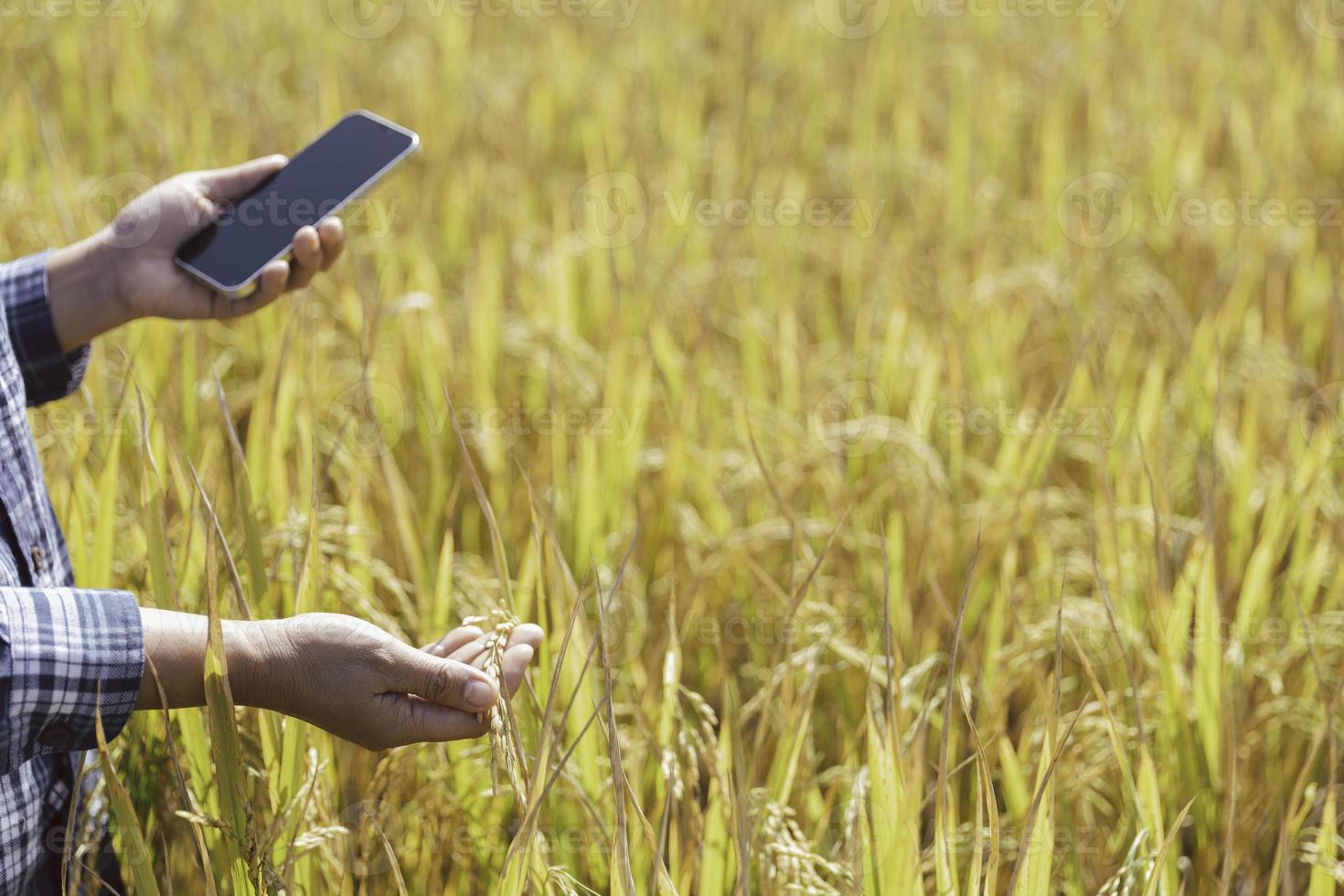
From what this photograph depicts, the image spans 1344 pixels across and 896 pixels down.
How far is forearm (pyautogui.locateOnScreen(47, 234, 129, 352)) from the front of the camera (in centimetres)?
108

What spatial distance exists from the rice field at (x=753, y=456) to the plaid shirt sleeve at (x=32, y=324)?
0.30 feet

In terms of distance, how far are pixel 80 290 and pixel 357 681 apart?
583mm

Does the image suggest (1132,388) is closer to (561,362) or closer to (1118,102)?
(561,362)

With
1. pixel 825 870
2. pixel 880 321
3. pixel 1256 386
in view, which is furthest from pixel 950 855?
pixel 880 321

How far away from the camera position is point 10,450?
0.88 metres

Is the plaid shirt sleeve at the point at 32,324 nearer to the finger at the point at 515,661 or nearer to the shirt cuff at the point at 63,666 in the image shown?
the shirt cuff at the point at 63,666

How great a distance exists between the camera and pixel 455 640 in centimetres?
85

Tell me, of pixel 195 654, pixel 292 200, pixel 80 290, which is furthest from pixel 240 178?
pixel 195 654

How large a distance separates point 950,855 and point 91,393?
3.90 ft

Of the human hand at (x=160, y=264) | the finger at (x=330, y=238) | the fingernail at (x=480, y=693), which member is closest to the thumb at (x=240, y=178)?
the human hand at (x=160, y=264)

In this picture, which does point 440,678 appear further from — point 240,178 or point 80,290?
point 240,178

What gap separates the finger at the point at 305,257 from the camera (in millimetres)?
1153

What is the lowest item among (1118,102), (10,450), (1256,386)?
(1256,386)

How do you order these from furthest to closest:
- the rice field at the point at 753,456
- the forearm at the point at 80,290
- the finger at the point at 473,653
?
1. the forearm at the point at 80,290
2. the rice field at the point at 753,456
3. the finger at the point at 473,653
